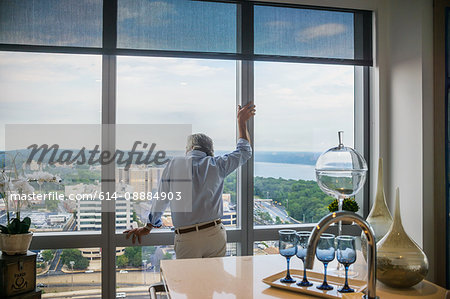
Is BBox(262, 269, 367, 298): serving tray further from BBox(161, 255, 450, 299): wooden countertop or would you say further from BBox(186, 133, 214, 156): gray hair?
BBox(186, 133, 214, 156): gray hair

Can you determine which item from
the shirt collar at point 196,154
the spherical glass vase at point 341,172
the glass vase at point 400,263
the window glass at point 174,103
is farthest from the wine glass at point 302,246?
the window glass at point 174,103

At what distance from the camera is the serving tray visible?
4.86 ft

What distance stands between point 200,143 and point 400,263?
177 centimetres

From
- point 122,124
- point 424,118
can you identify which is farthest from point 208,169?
point 424,118

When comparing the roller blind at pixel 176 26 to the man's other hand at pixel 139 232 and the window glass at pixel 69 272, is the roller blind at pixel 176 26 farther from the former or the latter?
the window glass at pixel 69 272

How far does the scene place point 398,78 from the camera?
3389mm

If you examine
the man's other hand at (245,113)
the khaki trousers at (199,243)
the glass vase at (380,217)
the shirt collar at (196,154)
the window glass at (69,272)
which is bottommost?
the window glass at (69,272)

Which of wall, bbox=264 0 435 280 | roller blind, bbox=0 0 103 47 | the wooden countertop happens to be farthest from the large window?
the wooden countertop

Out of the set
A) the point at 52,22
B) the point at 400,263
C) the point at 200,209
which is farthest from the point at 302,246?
the point at 52,22

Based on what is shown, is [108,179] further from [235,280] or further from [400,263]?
[400,263]

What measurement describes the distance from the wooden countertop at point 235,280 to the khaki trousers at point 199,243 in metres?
0.84

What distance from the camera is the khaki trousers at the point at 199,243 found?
2838 mm

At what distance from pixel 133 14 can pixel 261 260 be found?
208 centimetres

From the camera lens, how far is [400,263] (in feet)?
4.95
